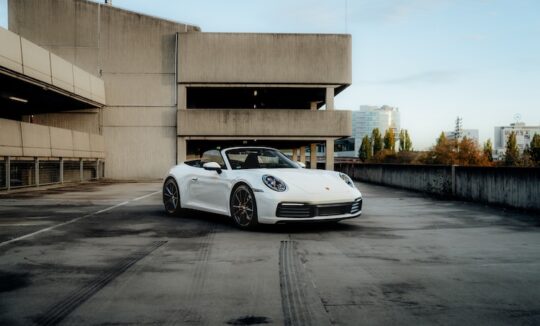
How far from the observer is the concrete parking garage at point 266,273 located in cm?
366

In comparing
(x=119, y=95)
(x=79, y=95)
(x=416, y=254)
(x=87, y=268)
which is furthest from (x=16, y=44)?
(x=416, y=254)

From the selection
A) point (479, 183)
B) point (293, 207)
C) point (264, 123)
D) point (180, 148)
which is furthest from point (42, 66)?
point (293, 207)

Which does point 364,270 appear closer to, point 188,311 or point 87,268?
point 188,311

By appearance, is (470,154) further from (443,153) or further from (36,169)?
(36,169)

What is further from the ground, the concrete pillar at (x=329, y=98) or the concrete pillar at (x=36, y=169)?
the concrete pillar at (x=329, y=98)

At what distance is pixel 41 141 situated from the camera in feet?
66.2

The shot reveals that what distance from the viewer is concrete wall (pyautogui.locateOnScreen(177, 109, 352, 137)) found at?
1200 inches

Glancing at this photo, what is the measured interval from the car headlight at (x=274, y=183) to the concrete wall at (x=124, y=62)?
23.7 meters

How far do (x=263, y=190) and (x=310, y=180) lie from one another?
0.73 meters

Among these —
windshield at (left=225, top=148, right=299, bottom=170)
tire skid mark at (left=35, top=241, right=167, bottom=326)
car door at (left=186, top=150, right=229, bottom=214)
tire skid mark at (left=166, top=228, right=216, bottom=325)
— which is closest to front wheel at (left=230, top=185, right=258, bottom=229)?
car door at (left=186, top=150, right=229, bottom=214)

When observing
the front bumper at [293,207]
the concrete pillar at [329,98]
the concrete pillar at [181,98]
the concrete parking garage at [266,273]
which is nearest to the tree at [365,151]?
the concrete pillar at [329,98]

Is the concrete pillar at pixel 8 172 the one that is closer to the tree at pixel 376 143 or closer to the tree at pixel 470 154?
the tree at pixel 470 154

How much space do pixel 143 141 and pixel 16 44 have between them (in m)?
13.4

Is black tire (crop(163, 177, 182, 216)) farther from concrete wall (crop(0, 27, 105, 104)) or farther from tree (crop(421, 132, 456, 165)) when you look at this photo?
tree (crop(421, 132, 456, 165))
